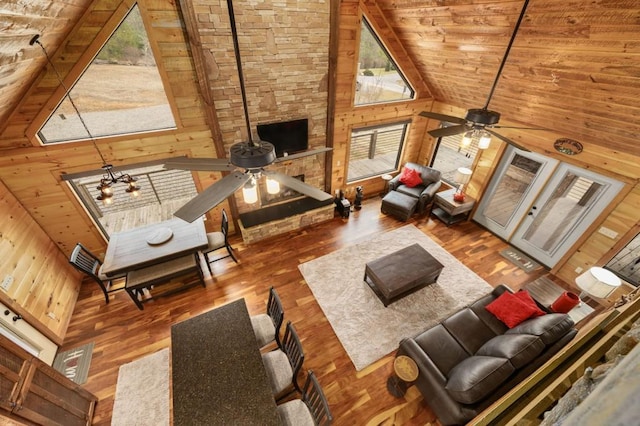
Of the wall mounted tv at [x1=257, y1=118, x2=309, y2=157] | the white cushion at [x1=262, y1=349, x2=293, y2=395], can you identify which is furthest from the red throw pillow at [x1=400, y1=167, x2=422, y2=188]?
the white cushion at [x1=262, y1=349, x2=293, y2=395]

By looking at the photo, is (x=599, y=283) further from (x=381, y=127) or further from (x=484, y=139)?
(x=381, y=127)

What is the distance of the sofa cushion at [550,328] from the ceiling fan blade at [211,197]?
337cm

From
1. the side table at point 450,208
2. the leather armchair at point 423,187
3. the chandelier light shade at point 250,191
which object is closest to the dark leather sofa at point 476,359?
the chandelier light shade at point 250,191

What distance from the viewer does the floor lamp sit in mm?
3379

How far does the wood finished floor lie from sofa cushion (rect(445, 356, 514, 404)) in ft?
2.90

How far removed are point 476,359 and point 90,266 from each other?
5608 millimetres

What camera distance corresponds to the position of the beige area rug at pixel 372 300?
12.6ft

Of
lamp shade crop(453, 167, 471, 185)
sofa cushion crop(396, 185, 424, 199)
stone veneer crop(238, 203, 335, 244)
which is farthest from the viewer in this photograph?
sofa cushion crop(396, 185, 424, 199)

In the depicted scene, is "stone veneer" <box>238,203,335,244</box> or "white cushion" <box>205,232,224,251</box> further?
"stone veneer" <box>238,203,335,244</box>

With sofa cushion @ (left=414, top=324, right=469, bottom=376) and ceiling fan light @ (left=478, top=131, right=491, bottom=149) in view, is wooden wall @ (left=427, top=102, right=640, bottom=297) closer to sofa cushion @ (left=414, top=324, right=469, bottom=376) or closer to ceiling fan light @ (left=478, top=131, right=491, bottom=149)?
ceiling fan light @ (left=478, top=131, right=491, bottom=149)

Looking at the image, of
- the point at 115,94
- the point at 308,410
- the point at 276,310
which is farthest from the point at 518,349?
the point at 115,94

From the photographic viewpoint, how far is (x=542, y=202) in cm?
487

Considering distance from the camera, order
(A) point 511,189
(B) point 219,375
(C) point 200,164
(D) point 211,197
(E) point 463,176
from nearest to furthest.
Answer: (D) point 211,197
(C) point 200,164
(B) point 219,375
(E) point 463,176
(A) point 511,189

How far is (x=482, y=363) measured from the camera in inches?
104
